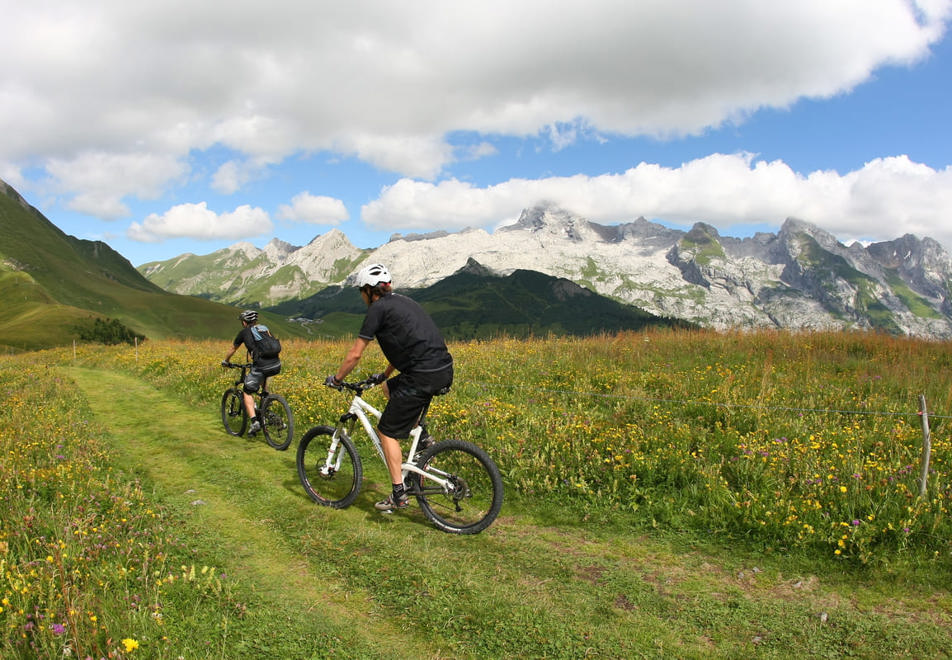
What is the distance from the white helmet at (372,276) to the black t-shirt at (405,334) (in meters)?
0.23

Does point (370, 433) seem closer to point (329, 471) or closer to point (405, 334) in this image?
point (329, 471)

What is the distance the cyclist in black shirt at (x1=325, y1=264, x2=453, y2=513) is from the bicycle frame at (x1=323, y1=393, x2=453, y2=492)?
27cm

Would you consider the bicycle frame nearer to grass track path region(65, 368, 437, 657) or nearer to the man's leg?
the man's leg

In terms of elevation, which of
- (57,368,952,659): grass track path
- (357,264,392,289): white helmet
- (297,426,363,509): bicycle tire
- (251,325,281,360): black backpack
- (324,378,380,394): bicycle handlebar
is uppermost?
(357,264,392,289): white helmet

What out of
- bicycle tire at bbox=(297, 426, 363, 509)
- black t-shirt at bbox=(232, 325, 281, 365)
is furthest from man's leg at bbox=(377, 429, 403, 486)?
black t-shirt at bbox=(232, 325, 281, 365)

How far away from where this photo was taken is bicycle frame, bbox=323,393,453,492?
724 centimetres

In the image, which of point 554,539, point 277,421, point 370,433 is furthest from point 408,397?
point 277,421

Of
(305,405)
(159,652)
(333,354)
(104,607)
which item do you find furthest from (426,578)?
(333,354)

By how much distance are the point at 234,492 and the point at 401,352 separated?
13.8ft

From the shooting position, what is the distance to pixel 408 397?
6.93 m

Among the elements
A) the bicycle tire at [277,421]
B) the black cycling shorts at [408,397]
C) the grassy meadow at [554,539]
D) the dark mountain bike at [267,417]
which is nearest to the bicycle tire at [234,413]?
the dark mountain bike at [267,417]

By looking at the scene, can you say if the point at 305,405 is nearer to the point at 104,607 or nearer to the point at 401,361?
the point at 401,361

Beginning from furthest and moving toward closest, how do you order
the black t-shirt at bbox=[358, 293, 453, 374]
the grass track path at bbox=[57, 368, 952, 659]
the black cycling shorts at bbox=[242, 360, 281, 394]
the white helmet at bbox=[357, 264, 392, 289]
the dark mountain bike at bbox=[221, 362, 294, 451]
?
the black cycling shorts at bbox=[242, 360, 281, 394] → the dark mountain bike at bbox=[221, 362, 294, 451] → the white helmet at bbox=[357, 264, 392, 289] → the black t-shirt at bbox=[358, 293, 453, 374] → the grass track path at bbox=[57, 368, 952, 659]

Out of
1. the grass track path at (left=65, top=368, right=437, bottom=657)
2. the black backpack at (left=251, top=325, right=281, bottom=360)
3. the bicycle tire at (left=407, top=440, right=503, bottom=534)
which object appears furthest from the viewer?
the black backpack at (left=251, top=325, right=281, bottom=360)
